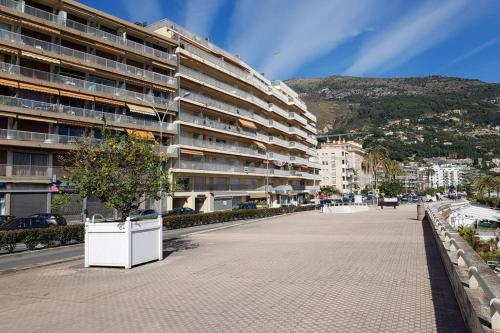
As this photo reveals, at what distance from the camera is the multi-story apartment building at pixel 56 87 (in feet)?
105

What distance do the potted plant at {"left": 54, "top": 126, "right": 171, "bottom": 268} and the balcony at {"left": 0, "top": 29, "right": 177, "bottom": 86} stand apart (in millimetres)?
22398

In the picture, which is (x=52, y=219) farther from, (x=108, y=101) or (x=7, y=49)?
(x=108, y=101)

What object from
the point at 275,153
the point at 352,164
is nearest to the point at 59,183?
the point at 275,153

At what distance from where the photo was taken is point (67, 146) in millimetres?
34812

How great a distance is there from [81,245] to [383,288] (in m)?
16.6

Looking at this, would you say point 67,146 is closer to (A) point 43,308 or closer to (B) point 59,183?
(B) point 59,183

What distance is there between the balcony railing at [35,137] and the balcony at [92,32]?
9.26 metres

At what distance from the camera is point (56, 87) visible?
3444 cm

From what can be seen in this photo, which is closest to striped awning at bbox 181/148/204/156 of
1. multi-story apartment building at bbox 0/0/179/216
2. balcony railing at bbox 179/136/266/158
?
balcony railing at bbox 179/136/266/158

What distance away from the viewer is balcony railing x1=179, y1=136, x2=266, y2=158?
1865 inches

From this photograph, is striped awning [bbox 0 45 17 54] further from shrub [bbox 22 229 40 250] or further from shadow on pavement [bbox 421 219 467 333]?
shadow on pavement [bbox 421 219 467 333]

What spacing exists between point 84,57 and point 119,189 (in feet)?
88.9

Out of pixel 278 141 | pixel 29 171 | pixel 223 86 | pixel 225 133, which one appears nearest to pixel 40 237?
pixel 29 171

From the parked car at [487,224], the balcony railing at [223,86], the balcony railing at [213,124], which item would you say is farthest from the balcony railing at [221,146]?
the parked car at [487,224]
